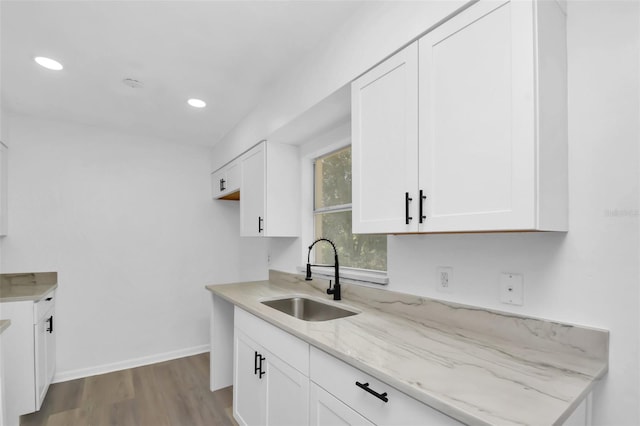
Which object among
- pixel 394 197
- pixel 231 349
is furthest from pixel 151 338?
pixel 394 197

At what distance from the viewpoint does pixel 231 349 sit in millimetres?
3029

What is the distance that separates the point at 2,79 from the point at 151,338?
2649mm

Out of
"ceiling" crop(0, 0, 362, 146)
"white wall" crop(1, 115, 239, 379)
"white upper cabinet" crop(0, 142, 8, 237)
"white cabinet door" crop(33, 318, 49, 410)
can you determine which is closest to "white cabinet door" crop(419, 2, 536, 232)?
"ceiling" crop(0, 0, 362, 146)

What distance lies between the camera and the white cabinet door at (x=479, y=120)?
1.03 m

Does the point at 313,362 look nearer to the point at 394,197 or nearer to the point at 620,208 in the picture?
the point at 394,197

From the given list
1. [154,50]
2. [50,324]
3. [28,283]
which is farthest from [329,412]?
[28,283]

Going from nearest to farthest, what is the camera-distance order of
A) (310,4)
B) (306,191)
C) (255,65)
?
(310,4) < (255,65) < (306,191)

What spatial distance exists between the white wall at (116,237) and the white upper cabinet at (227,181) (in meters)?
0.18

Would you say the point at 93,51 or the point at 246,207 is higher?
the point at 93,51

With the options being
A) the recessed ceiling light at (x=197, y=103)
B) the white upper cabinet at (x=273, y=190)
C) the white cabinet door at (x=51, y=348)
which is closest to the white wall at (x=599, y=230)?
the white upper cabinet at (x=273, y=190)

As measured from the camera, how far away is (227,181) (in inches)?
139

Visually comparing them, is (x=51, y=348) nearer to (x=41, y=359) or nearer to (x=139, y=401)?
(x=41, y=359)

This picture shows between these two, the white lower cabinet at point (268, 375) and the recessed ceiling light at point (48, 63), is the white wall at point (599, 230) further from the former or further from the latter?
the recessed ceiling light at point (48, 63)

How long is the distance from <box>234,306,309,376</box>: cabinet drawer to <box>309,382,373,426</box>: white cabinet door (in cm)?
11
